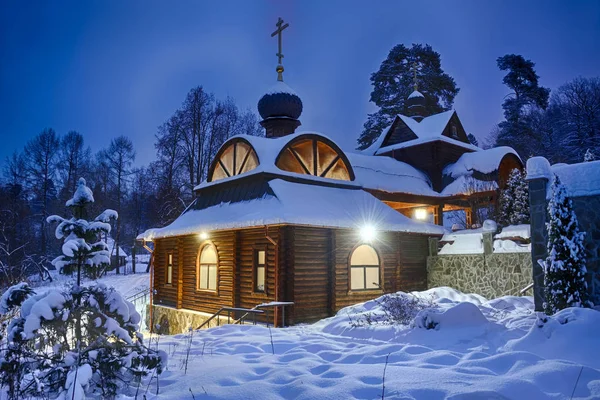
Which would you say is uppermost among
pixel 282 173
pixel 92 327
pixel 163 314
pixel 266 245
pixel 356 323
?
pixel 282 173

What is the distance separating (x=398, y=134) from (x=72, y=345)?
20087mm

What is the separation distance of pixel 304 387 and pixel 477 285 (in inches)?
484

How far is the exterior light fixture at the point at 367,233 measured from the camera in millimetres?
13627

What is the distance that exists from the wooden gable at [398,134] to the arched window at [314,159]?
7653 millimetres

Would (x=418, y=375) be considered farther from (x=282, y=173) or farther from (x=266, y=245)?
(x=282, y=173)

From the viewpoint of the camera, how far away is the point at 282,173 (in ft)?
45.8

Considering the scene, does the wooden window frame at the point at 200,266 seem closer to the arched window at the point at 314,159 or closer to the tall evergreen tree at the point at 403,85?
the arched window at the point at 314,159

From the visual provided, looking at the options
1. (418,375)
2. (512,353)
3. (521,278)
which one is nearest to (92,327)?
(418,375)

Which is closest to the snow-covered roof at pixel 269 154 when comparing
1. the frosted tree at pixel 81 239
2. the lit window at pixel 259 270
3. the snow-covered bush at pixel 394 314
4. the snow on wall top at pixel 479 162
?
the lit window at pixel 259 270

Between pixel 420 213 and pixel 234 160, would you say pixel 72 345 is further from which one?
pixel 420 213

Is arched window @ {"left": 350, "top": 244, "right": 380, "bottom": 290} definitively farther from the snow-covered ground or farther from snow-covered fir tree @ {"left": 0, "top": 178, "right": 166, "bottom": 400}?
snow-covered fir tree @ {"left": 0, "top": 178, "right": 166, "bottom": 400}

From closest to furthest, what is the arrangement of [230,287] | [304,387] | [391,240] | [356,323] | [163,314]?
[304,387] → [356,323] → [230,287] → [391,240] → [163,314]

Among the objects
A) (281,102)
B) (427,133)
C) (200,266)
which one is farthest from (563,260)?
(427,133)

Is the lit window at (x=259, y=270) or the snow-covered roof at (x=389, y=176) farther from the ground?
the snow-covered roof at (x=389, y=176)
